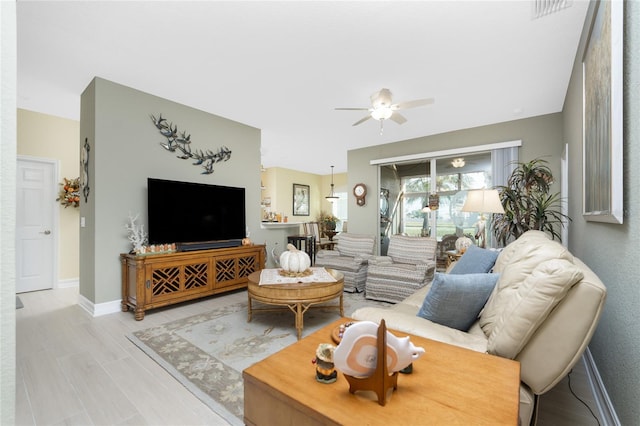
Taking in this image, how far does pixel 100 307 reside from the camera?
3115 mm

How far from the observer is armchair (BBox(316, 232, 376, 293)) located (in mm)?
4062

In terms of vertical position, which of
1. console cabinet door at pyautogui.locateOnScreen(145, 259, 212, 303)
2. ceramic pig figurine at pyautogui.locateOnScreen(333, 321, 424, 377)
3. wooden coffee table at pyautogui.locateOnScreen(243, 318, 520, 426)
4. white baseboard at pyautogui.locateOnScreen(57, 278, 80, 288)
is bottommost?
white baseboard at pyautogui.locateOnScreen(57, 278, 80, 288)

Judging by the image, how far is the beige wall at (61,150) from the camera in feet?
13.2

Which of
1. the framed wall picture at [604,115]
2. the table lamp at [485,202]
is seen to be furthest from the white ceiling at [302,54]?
the table lamp at [485,202]

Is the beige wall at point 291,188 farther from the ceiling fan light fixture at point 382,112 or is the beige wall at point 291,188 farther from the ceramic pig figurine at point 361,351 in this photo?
the ceramic pig figurine at point 361,351

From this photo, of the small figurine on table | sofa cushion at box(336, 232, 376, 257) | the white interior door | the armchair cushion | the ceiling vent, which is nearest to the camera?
the small figurine on table

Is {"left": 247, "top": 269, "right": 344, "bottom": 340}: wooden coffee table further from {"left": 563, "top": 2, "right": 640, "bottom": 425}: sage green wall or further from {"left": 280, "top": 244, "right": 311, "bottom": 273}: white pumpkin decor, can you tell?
{"left": 563, "top": 2, "right": 640, "bottom": 425}: sage green wall

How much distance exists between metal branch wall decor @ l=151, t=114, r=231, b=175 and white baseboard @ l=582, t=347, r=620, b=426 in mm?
4401

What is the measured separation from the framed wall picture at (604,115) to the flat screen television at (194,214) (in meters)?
3.75

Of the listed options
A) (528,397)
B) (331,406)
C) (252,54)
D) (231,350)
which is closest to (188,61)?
(252,54)

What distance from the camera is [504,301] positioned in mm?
1268

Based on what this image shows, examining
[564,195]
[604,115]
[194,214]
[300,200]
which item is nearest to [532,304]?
[604,115]

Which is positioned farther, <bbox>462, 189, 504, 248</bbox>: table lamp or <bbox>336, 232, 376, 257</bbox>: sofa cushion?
<bbox>336, 232, 376, 257</bbox>: sofa cushion

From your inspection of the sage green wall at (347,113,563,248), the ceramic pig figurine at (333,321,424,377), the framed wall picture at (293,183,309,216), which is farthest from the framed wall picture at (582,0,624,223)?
the framed wall picture at (293,183,309,216)
